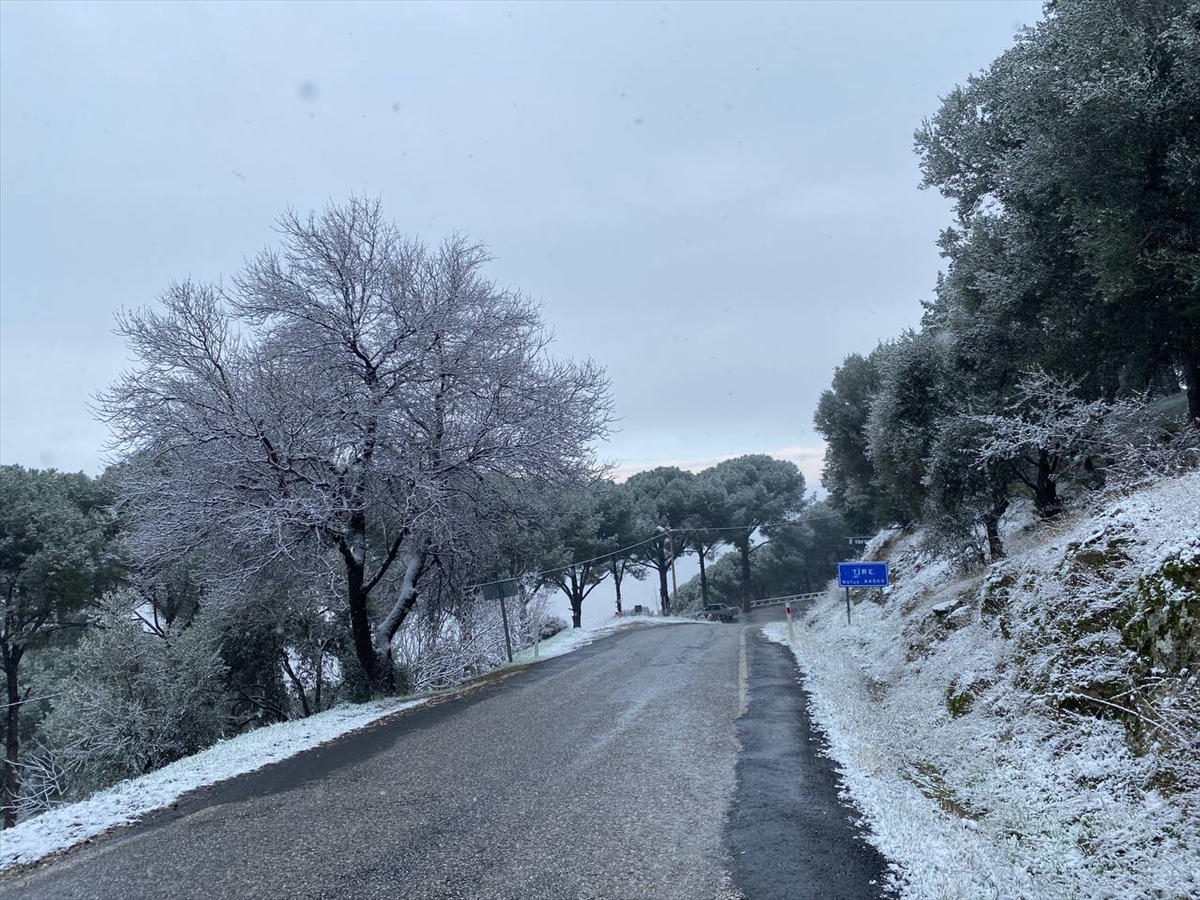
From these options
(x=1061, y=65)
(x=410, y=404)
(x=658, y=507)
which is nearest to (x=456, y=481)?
(x=410, y=404)

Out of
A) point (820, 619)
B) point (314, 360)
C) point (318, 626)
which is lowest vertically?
point (820, 619)

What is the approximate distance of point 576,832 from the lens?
6320 millimetres

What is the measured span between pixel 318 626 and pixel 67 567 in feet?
30.5

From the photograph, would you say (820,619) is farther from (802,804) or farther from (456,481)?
(802,804)

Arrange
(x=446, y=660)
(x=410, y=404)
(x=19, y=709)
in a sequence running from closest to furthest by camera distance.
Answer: (x=410, y=404) → (x=446, y=660) → (x=19, y=709)

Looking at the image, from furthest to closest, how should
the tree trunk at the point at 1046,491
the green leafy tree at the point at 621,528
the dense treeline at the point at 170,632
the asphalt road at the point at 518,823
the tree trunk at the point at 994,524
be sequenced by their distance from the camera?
1. the green leafy tree at the point at 621,528
2. the tree trunk at the point at 994,524
3. the tree trunk at the point at 1046,491
4. the dense treeline at the point at 170,632
5. the asphalt road at the point at 518,823

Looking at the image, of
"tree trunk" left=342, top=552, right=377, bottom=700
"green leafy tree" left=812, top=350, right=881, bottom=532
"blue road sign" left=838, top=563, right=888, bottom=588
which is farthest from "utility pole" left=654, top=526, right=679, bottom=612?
"tree trunk" left=342, top=552, right=377, bottom=700

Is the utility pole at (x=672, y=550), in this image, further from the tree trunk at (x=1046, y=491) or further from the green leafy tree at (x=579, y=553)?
the tree trunk at (x=1046, y=491)

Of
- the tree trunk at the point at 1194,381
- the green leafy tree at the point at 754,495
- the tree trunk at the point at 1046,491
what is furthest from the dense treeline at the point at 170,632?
the green leafy tree at the point at 754,495

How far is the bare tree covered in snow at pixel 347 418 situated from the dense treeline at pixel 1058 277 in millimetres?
7552

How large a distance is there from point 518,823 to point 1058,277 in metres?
12.2

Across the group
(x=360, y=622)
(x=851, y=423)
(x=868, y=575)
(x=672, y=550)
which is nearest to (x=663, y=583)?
(x=672, y=550)

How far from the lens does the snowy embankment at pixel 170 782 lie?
6.74m

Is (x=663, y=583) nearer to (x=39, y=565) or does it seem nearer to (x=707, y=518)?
(x=707, y=518)
